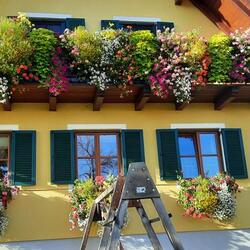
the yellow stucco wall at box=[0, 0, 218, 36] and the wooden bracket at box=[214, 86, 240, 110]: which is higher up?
the yellow stucco wall at box=[0, 0, 218, 36]

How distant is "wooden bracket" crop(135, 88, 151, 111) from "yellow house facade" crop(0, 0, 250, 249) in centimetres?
15

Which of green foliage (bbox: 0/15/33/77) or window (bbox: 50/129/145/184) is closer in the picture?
green foliage (bbox: 0/15/33/77)

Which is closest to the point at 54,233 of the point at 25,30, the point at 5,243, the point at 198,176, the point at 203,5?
the point at 5,243

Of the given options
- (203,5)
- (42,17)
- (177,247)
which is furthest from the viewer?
(203,5)

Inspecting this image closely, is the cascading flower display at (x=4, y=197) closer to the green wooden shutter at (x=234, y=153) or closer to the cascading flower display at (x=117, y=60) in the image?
the cascading flower display at (x=117, y=60)

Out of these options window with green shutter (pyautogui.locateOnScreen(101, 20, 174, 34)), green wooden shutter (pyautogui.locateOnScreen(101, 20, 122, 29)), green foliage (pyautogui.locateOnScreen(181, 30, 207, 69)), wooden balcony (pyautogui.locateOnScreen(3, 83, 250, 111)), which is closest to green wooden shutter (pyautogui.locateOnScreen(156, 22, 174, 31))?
window with green shutter (pyautogui.locateOnScreen(101, 20, 174, 34))

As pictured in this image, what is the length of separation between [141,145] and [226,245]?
268cm

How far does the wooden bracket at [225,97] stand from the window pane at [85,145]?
288 centimetres

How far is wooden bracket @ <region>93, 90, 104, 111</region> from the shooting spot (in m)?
9.25

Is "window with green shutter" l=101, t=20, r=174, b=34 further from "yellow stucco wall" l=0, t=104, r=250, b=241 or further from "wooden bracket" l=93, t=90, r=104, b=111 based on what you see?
"wooden bracket" l=93, t=90, r=104, b=111

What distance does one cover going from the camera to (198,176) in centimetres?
966

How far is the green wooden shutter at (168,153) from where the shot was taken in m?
9.62

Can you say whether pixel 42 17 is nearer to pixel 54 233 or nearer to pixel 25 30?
pixel 25 30

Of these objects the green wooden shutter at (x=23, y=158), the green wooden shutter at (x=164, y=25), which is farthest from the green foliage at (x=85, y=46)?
the green wooden shutter at (x=164, y=25)
